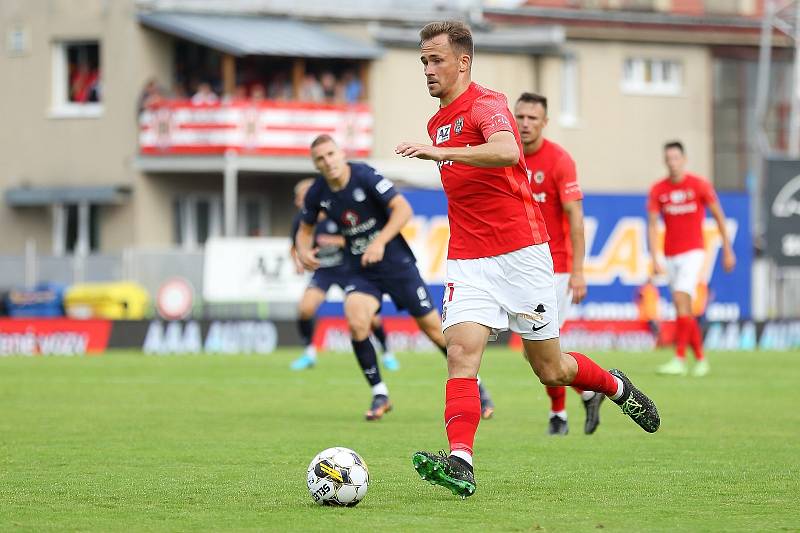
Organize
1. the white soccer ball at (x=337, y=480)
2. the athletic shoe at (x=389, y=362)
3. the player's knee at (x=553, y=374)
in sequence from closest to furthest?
1. the white soccer ball at (x=337, y=480)
2. the player's knee at (x=553, y=374)
3. the athletic shoe at (x=389, y=362)

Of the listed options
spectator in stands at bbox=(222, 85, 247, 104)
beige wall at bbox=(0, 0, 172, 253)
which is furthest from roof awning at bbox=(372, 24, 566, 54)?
beige wall at bbox=(0, 0, 172, 253)

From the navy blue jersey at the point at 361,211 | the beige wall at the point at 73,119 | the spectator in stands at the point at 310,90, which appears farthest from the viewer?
the spectator in stands at the point at 310,90

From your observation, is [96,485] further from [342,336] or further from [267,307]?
[267,307]

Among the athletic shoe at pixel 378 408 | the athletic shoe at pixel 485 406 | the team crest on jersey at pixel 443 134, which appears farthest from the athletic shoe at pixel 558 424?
the team crest on jersey at pixel 443 134

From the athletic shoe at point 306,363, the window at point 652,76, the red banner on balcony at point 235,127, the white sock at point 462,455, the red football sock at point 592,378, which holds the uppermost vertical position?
the window at point 652,76

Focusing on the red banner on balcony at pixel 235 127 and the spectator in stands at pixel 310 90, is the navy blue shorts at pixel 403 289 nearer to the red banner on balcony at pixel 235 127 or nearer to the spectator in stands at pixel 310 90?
the red banner on balcony at pixel 235 127

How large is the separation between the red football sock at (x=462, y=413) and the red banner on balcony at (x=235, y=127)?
3150 cm

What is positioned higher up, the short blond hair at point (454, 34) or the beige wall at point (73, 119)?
the beige wall at point (73, 119)

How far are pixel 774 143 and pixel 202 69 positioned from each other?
68.4 ft

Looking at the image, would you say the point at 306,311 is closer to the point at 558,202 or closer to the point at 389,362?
the point at 389,362

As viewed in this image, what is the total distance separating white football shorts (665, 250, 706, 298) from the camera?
18.3 m

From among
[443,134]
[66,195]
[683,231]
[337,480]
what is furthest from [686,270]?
[66,195]

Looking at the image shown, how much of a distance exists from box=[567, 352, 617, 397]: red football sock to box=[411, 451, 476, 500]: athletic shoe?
1.45 meters

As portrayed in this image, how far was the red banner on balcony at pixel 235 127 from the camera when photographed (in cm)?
3978
